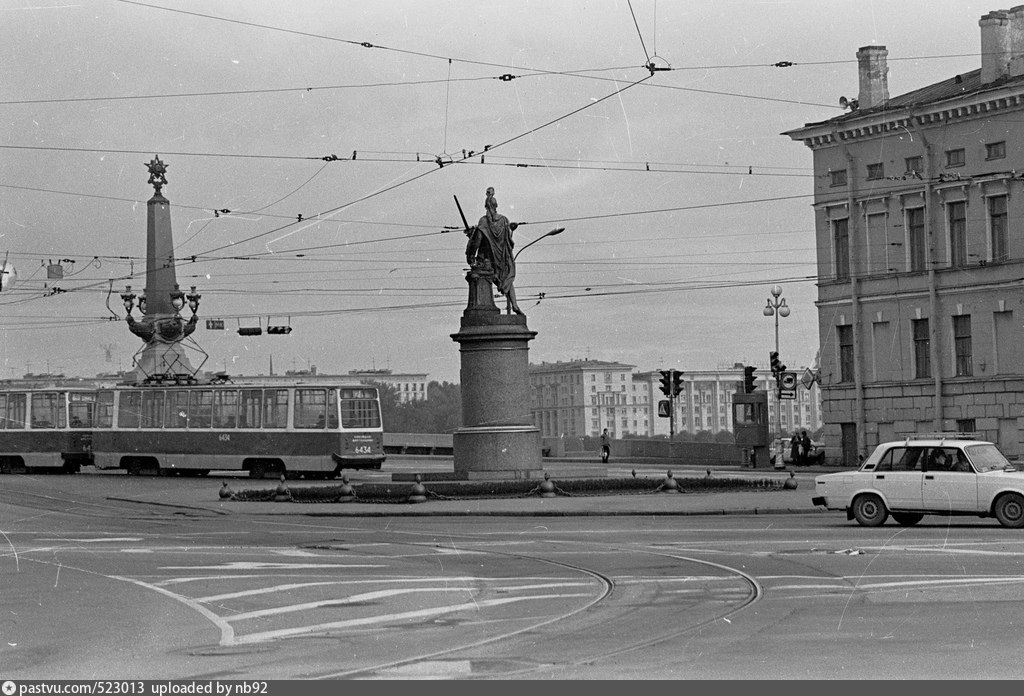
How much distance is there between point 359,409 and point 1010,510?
26988mm

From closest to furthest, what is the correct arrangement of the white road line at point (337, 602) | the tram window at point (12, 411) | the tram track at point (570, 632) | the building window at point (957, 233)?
the tram track at point (570, 632)
the white road line at point (337, 602)
the building window at point (957, 233)
the tram window at point (12, 411)

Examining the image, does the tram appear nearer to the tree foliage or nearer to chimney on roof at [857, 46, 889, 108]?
chimney on roof at [857, 46, 889, 108]

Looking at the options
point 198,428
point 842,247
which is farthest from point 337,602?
point 842,247

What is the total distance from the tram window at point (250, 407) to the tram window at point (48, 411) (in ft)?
32.4

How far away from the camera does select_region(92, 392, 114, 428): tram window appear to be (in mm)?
52331

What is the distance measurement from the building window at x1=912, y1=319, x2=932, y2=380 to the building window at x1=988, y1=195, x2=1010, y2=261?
413 cm

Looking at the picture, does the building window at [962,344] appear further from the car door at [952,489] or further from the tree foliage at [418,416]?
the tree foliage at [418,416]

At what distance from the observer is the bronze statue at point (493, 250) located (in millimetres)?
36094

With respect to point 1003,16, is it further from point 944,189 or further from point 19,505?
point 19,505

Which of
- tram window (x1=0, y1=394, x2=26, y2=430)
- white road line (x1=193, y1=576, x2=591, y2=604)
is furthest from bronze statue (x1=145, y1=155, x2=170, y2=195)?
white road line (x1=193, y1=576, x2=591, y2=604)

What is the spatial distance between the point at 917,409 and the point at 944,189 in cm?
813

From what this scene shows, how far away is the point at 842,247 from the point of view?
57938 millimetres

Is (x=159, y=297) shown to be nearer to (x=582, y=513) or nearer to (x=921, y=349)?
(x=921, y=349)

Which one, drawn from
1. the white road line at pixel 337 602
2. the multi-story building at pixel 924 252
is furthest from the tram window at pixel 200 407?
the white road line at pixel 337 602
